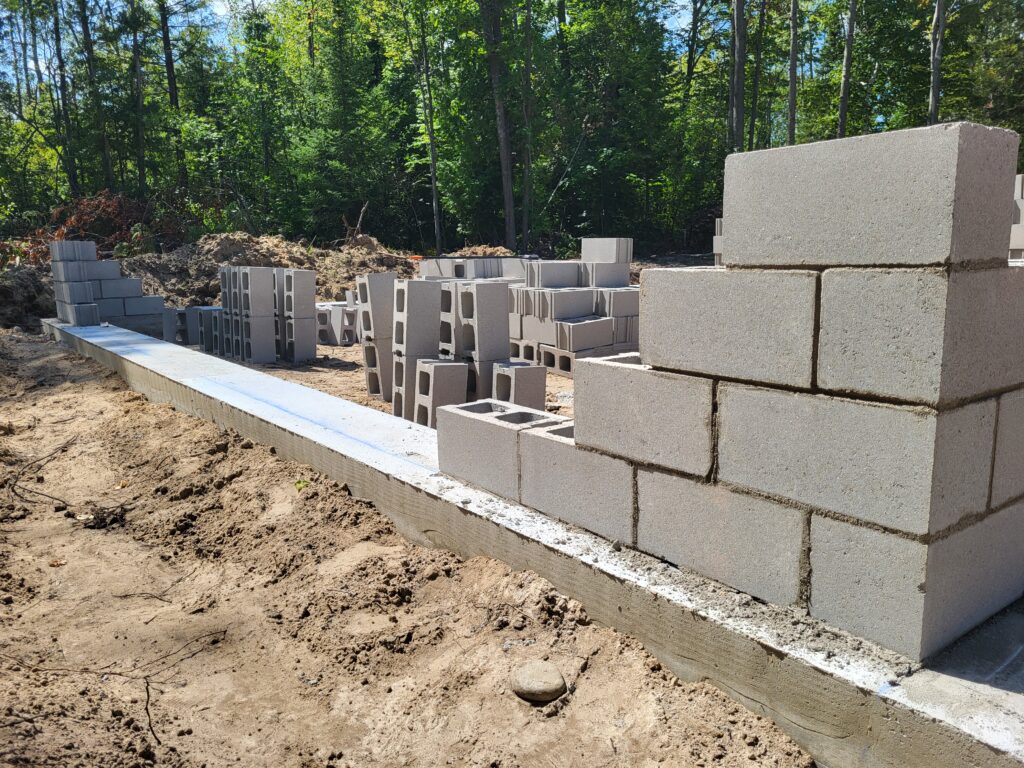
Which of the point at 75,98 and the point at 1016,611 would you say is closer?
the point at 1016,611

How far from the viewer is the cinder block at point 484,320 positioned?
282 inches

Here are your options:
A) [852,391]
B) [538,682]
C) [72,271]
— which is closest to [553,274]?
[72,271]

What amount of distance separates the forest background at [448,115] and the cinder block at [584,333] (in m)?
16.8

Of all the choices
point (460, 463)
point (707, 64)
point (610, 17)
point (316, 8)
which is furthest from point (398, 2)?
point (460, 463)

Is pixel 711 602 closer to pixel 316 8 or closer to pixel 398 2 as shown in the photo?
pixel 398 2

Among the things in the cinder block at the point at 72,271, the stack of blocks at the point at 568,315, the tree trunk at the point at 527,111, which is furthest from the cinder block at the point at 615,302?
the tree trunk at the point at 527,111

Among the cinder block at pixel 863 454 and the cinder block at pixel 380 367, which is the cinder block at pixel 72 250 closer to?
the cinder block at pixel 380 367

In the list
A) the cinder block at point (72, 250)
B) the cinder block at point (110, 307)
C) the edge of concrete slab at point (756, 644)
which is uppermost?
the cinder block at point (72, 250)

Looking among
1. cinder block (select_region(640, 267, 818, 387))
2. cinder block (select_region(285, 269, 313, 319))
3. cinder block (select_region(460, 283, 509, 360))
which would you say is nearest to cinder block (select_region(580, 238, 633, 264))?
cinder block (select_region(285, 269, 313, 319))

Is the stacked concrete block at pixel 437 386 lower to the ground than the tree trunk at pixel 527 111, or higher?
lower

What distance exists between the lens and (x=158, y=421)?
23.9 ft

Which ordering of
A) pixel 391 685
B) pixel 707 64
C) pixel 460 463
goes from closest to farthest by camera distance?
1. pixel 391 685
2. pixel 460 463
3. pixel 707 64

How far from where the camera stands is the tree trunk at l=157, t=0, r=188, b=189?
97.2 ft

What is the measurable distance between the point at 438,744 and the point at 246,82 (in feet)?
108
